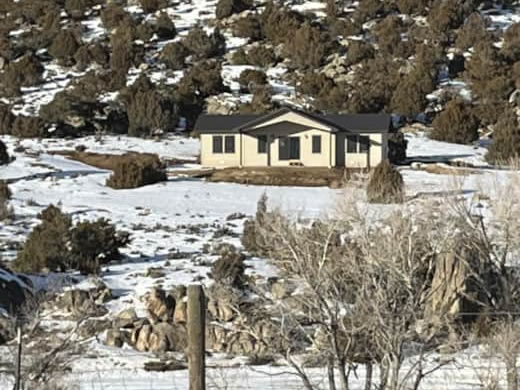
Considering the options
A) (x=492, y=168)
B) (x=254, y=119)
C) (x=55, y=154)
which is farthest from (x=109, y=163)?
(x=492, y=168)

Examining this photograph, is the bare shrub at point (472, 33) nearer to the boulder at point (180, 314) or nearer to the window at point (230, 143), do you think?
the window at point (230, 143)

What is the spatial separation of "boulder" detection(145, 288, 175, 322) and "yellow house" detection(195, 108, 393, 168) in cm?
2171

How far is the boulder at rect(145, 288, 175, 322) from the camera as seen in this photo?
878 inches

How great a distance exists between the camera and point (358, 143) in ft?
148

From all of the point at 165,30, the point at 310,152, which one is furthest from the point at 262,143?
the point at 165,30

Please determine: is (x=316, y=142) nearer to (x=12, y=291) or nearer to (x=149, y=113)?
(x=149, y=113)

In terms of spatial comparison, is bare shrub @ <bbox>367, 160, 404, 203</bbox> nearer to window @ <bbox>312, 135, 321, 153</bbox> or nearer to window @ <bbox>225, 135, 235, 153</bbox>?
window @ <bbox>312, 135, 321, 153</bbox>

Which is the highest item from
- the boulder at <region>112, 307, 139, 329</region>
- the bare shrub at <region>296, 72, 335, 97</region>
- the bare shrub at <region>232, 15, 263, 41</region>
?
the bare shrub at <region>232, 15, 263, 41</region>

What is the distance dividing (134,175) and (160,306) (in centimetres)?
Answer: 1570

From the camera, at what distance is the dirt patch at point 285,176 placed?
39125 mm

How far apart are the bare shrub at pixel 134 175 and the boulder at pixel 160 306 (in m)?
14.9

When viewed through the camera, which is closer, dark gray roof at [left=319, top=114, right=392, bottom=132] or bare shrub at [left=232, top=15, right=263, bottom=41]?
dark gray roof at [left=319, top=114, right=392, bottom=132]

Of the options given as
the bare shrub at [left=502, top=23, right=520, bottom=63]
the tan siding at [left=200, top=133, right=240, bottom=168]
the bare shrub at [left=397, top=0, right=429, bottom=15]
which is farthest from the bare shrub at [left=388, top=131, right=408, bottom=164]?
the bare shrub at [left=397, top=0, right=429, bottom=15]

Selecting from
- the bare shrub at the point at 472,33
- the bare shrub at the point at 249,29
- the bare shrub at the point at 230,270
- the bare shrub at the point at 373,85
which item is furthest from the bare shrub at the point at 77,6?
the bare shrub at the point at 230,270
